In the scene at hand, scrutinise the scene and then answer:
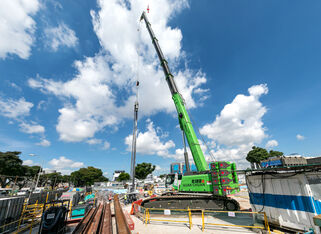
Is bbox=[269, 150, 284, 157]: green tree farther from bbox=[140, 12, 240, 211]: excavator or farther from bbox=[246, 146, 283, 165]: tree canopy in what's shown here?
bbox=[140, 12, 240, 211]: excavator

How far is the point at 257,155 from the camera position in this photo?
1758 inches

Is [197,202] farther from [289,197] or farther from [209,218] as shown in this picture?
[289,197]

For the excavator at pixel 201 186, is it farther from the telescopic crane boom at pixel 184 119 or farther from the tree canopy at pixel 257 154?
the tree canopy at pixel 257 154

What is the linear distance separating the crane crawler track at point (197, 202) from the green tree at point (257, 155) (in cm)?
4007

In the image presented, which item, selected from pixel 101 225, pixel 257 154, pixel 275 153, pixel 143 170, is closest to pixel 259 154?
pixel 257 154

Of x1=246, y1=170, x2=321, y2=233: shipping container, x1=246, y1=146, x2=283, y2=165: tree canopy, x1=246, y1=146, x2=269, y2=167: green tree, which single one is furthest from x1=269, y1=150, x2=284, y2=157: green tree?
x1=246, y1=170, x2=321, y2=233: shipping container

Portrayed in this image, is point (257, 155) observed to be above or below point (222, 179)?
above

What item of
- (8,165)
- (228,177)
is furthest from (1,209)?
(8,165)

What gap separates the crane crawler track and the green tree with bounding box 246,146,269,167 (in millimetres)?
40074

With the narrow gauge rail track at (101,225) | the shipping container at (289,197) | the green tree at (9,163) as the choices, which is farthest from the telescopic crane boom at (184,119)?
the green tree at (9,163)

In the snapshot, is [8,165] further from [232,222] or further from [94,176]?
[232,222]

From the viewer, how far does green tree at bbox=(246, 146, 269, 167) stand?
145ft

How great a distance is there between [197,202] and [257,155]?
42.6 m

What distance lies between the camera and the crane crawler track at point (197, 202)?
38.5ft
